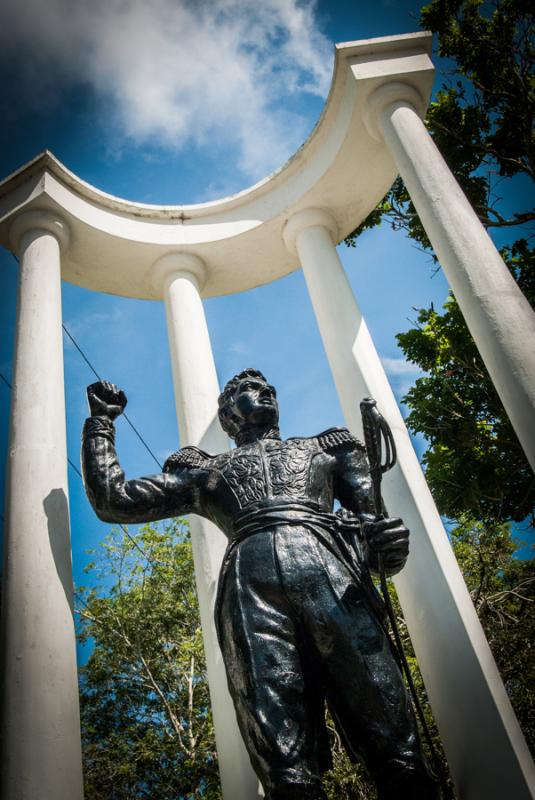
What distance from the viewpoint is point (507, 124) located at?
18.4m

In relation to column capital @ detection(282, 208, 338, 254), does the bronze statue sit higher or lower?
lower

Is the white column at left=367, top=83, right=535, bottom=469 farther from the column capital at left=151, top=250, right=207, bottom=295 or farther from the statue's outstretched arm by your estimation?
the column capital at left=151, top=250, right=207, bottom=295

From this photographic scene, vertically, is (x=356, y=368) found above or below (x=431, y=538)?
above

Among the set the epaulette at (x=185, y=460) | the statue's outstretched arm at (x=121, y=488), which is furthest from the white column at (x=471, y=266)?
the statue's outstretched arm at (x=121, y=488)

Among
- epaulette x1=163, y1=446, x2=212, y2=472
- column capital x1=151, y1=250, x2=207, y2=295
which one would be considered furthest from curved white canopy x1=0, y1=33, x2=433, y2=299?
epaulette x1=163, y1=446, x2=212, y2=472

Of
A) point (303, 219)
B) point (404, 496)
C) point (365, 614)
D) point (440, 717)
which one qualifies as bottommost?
point (440, 717)

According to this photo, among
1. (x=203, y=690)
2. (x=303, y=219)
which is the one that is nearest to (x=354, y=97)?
(x=303, y=219)

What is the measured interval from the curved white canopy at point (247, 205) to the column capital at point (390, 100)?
10 cm

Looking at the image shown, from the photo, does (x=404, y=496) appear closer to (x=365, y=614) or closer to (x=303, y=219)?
(x=365, y=614)

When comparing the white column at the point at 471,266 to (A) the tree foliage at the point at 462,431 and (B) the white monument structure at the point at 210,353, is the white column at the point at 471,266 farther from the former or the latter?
(A) the tree foliage at the point at 462,431

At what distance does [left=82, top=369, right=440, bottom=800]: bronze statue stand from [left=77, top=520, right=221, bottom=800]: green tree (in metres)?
16.3

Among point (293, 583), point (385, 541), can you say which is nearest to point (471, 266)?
point (385, 541)

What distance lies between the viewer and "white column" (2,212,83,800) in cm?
657

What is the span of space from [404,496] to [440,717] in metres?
3.01
